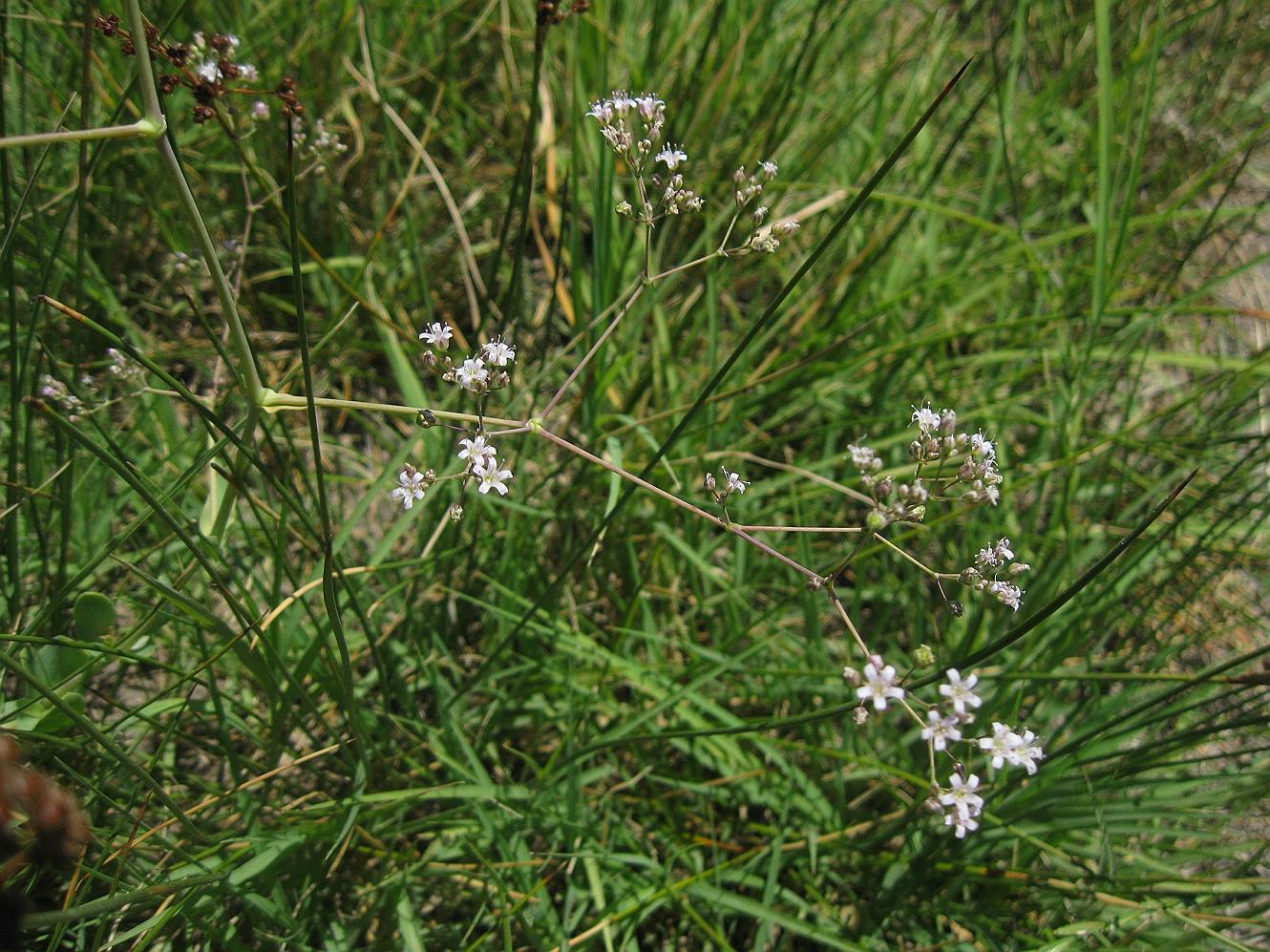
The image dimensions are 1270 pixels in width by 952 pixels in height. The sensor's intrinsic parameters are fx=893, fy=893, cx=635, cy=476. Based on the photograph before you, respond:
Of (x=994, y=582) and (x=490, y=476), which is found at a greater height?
(x=994, y=582)

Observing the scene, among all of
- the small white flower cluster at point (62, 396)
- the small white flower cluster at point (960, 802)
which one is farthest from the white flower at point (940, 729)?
the small white flower cluster at point (62, 396)

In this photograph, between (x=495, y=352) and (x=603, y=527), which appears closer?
(x=495, y=352)

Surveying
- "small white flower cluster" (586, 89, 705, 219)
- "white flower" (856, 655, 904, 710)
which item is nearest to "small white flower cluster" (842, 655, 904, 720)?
"white flower" (856, 655, 904, 710)

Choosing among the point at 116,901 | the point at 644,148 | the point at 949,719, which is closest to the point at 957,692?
the point at 949,719

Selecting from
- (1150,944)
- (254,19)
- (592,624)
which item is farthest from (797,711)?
(254,19)

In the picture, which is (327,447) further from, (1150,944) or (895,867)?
(1150,944)

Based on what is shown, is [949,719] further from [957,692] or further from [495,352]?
[495,352]

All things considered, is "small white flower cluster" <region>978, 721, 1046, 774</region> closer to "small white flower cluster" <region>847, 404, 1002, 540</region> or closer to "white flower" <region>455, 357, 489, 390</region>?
"small white flower cluster" <region>847, 404, 1002, 540</region>
